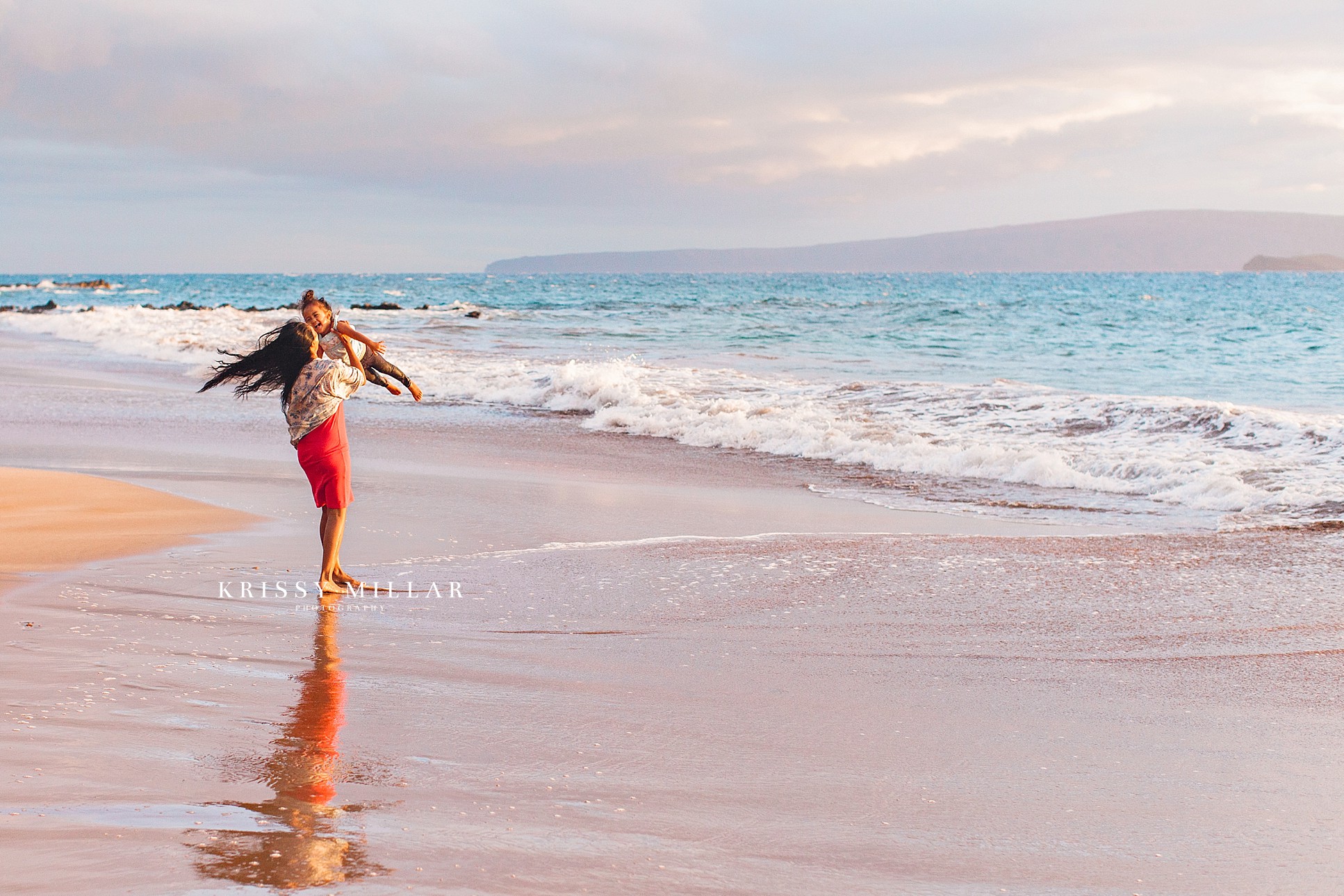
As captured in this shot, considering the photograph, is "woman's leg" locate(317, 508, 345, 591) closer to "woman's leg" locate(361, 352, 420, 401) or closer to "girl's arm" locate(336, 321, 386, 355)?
"woman's leg" locate(361, 352, 420, 401)

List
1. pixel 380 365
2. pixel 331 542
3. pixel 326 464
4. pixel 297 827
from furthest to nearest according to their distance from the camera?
pixel 380 365 < pixel 326 464 < pixel 331 542 < pixel 297 827

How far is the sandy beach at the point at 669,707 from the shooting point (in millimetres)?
3008

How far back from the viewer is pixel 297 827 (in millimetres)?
3066

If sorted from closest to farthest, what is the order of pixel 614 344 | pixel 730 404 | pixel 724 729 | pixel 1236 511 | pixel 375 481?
1. pixel 724 729
2. pixel 1236 511
3. pixel 375 481
4. pixel 730 404
5. pixel 614 344

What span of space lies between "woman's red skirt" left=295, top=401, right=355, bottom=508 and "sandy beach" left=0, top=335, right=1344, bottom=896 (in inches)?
21.1

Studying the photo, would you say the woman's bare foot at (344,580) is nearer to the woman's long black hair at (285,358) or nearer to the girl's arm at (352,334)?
the woman's long black hair at (285,358)

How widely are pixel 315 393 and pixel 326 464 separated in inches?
15.7

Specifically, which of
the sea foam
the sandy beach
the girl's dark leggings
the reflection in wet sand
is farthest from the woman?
the sea foam

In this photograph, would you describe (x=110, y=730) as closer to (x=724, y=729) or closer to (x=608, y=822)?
(x=608, y=822)

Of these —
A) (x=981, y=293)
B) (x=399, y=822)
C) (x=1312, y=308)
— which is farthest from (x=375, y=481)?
(x=981, y=293)

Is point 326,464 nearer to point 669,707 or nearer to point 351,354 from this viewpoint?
point 351,354

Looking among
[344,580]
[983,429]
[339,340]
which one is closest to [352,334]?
[339,340]

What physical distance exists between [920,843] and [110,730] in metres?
2.62

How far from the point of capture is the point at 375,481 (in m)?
9.91
